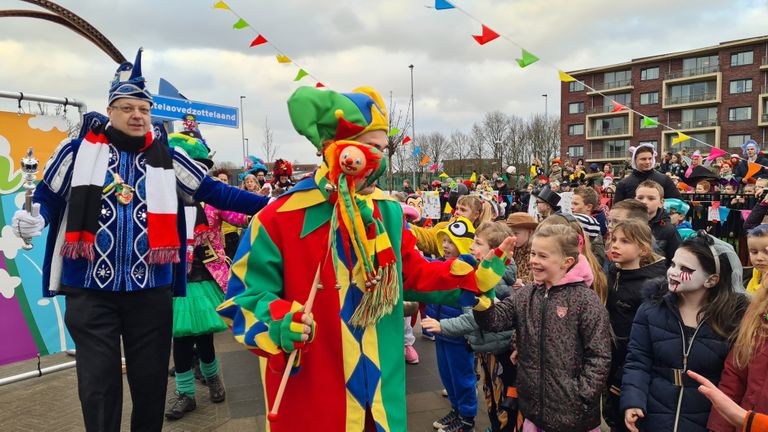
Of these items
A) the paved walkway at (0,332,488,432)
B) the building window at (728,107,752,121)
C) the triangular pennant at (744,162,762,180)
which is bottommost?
the paved walkway at (0,332,488,432)

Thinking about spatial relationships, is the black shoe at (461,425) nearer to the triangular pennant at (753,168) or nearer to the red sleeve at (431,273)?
the red sleeve at (431,273)

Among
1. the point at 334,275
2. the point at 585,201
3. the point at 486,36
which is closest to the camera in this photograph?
the point at 334,275

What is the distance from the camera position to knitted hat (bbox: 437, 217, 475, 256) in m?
3.55

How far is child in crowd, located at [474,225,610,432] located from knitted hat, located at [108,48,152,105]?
2129mm

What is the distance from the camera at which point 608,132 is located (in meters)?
58.0

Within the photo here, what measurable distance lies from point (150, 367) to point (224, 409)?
4.80 ft

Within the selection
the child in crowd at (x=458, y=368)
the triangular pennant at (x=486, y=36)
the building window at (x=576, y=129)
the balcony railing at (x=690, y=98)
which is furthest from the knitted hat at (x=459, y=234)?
the building window at (x=576, y=129)

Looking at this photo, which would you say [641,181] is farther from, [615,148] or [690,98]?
[615,148]

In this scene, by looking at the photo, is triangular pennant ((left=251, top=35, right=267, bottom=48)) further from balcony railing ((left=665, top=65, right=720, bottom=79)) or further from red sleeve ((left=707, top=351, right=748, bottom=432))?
balcony railing ((left=665, top=65, right=720, bottom=79))

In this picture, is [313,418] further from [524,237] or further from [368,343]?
[524,237]

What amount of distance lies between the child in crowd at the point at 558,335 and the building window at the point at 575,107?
205ft

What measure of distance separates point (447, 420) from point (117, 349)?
2.25 m

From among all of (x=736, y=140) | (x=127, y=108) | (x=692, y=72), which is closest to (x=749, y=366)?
(x=127, y=108)

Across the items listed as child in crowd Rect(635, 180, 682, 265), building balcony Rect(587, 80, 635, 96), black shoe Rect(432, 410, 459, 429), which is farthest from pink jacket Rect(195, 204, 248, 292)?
building balcony Rect(587, 80, 635, 96)
